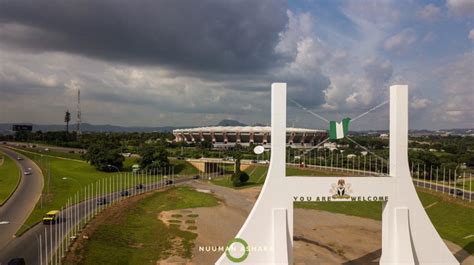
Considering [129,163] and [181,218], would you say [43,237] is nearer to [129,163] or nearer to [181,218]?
[181,218]

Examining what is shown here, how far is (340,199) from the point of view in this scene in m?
19.7

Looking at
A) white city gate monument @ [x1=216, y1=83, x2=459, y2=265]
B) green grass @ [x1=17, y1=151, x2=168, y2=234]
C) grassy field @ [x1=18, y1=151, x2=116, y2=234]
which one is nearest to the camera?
white city gate monument @ [x1=216, y1=83, x2=459, y2=265]

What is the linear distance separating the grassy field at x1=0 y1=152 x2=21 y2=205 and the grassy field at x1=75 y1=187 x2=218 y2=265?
16.2 meters

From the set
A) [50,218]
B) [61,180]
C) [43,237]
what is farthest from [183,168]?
[43,237]

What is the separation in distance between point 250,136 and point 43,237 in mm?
106756

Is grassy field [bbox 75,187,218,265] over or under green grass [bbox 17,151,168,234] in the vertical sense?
under

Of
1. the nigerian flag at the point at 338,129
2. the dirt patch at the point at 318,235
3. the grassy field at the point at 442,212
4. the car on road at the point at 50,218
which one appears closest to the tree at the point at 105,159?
the dirt patch at the point at 318,235

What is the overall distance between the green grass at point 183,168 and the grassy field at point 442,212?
115 ft

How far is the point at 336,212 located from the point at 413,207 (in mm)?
21148

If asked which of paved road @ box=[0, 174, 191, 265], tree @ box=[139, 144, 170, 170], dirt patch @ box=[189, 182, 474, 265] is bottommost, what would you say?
dirt patch @ box=[189, 182, 474, 265]

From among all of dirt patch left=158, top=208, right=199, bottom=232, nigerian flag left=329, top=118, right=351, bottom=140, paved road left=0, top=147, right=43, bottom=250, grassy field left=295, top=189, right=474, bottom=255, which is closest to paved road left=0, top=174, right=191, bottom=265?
paved road left=0, top=147, right=43, bottom=250

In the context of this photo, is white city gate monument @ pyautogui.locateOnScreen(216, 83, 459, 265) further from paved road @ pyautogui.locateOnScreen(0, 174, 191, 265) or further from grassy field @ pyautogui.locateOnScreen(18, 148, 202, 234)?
grassy field @ pyautogui.locateOnScreen(18, 148, 202, 234)

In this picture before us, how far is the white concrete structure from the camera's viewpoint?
129000 millimetres

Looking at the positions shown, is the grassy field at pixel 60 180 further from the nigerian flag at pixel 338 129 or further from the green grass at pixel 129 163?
the nigerian flag at pixel 338 129
